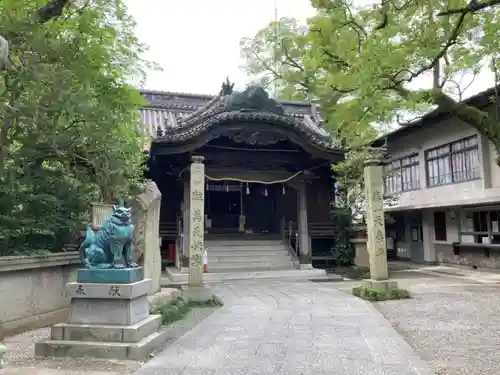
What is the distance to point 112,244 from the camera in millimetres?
5859

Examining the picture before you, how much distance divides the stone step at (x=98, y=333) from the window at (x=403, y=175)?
18726mm

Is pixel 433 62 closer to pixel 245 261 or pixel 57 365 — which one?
pixel 245 261

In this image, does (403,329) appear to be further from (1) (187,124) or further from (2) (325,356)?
(1) (187,124)

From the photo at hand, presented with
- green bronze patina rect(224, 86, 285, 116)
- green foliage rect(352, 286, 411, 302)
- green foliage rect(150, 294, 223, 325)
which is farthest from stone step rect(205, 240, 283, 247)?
green foliage rect(352, 286, 411, 302)

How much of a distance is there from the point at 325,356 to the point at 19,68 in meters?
6.13

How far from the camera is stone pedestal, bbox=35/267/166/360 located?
5496 millimetres

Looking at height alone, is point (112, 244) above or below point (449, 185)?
below

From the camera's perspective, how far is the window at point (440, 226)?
20.6m

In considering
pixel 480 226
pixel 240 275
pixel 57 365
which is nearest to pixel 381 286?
pixel 240 275

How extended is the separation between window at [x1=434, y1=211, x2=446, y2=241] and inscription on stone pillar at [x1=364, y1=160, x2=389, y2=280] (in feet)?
37.6

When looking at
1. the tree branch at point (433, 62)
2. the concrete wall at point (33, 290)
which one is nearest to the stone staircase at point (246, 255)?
the concrete wall at point (33, 290)

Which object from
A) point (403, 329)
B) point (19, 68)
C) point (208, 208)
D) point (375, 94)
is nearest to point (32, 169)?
point (19, 68)

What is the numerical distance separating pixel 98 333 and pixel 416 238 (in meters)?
20.8

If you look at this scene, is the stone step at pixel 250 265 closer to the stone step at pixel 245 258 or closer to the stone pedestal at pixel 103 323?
the stone step at pixel 245 258
